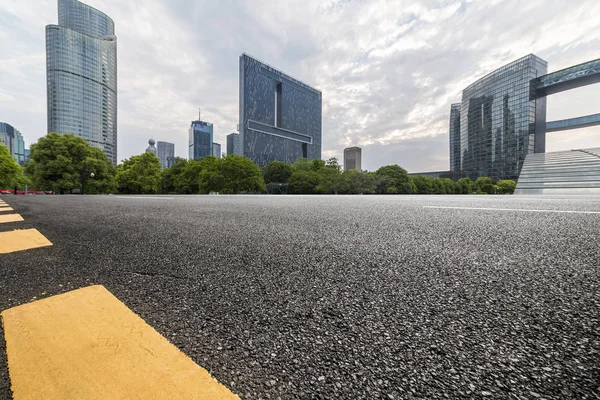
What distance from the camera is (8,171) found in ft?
76.2

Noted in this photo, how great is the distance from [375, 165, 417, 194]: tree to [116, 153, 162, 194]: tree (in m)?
31.8

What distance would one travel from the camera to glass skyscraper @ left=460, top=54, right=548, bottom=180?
49094 mm


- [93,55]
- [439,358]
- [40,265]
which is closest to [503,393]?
[439,358]

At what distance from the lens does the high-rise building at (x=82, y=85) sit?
186 ft

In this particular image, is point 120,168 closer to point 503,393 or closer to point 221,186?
point 221,186

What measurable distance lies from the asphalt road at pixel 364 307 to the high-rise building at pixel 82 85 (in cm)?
7781

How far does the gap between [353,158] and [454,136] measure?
32225 mm

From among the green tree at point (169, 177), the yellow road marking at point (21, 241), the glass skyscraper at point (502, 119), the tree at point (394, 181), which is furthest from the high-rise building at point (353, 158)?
the yellow road marking at point (21, 241)

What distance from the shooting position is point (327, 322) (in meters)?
0.56

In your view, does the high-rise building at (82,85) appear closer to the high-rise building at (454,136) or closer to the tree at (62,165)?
the tree at (62,165)

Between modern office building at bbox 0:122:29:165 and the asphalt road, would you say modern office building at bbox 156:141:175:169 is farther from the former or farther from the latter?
the asphalt road

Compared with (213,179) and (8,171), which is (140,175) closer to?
(213,179)

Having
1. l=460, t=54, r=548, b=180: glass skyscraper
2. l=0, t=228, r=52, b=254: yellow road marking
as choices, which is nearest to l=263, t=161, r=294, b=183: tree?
l=0, t=228, r=52, b=254: yellow road marking

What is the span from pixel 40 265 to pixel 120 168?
42279 millimetres
